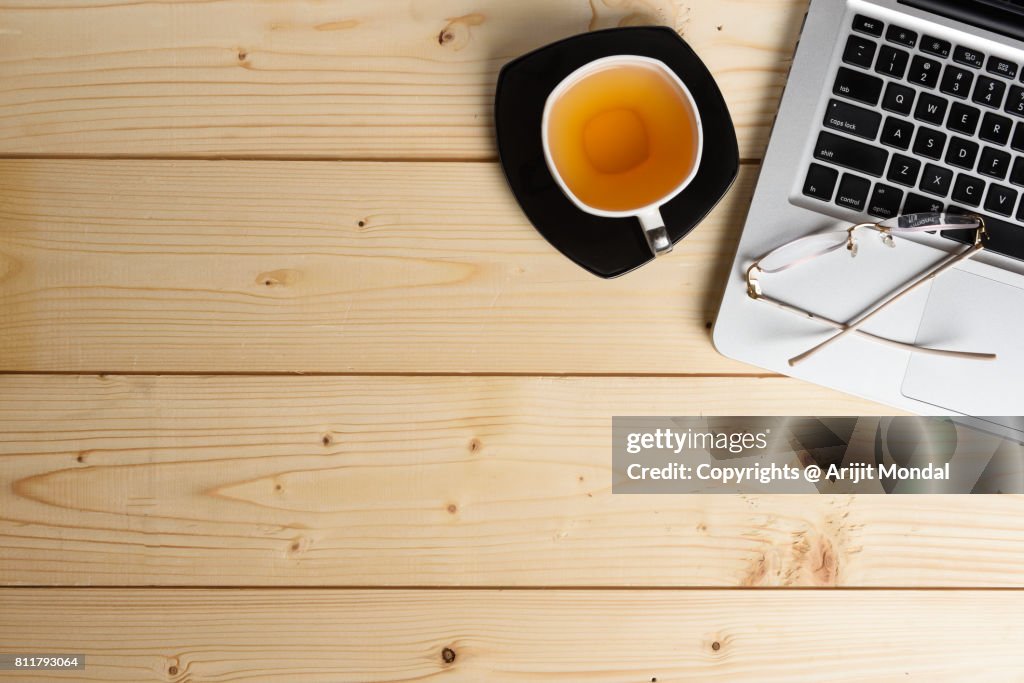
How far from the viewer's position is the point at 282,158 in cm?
58

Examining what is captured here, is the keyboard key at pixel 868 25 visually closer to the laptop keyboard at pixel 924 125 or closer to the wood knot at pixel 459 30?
the laptop keyboard at pixel 924 125

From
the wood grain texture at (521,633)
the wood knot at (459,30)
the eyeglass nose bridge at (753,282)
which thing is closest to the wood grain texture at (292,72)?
the wood knot at (459,30)

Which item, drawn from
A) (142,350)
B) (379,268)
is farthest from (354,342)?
(142,350)

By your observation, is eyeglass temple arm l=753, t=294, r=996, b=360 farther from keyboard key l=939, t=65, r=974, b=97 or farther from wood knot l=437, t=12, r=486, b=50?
wood knot l=437, t=12, r=486, b=50

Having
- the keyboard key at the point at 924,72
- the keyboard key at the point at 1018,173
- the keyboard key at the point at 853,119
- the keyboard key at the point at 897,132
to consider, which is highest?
the keyboard key at the point at 924,72

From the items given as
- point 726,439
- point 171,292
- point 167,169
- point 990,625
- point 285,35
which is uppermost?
point 285,35

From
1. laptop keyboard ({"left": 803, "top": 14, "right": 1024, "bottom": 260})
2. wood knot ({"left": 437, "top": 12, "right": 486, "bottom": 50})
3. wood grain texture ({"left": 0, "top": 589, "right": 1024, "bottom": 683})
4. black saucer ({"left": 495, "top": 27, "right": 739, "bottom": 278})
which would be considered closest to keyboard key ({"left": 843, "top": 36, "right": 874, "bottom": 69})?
laptop keyboard ({"left": 803, "top": 14, "right": 1024, "bottom": 260})

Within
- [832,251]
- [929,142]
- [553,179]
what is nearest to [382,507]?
[553,179]

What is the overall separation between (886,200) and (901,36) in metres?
0.12

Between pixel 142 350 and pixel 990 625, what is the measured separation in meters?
0.75

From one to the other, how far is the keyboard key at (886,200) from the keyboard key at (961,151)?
46 mm

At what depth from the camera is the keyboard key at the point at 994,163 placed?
1.75 feet

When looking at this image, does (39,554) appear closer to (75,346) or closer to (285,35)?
(75,346)

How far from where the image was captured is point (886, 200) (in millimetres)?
536
